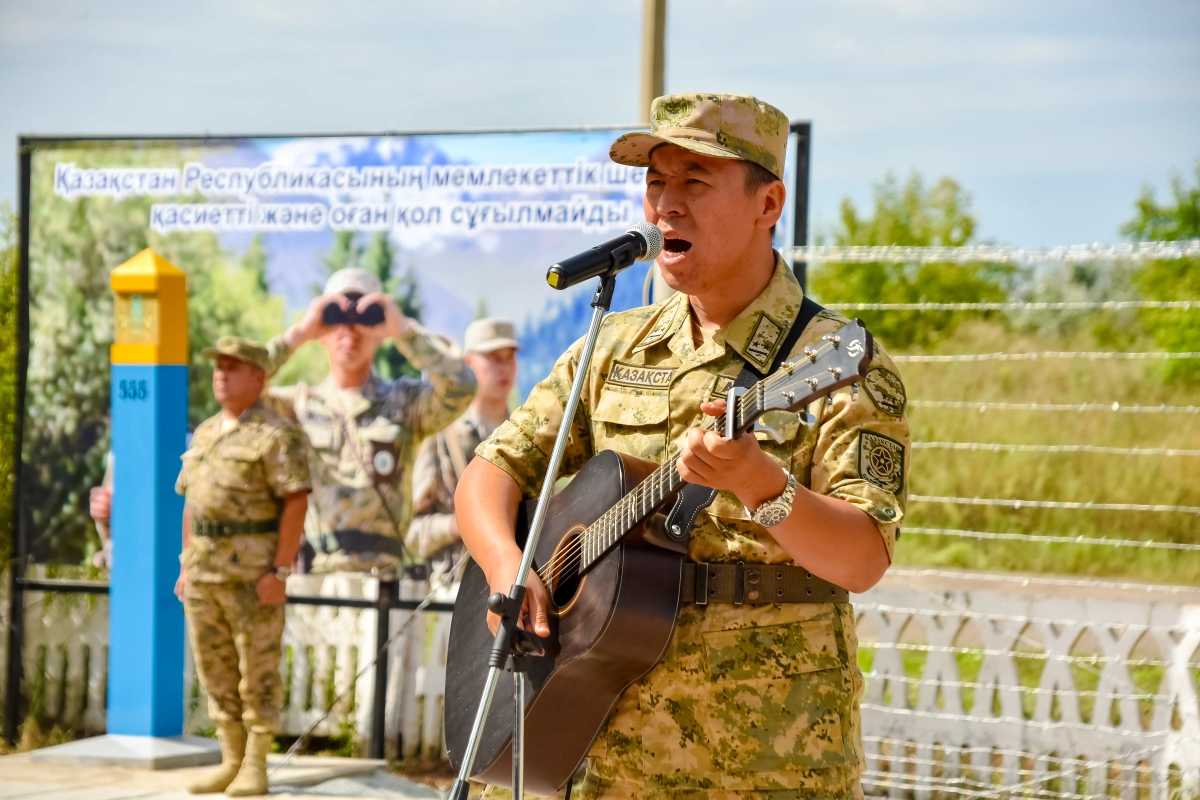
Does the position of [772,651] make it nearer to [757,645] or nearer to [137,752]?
[757,645]

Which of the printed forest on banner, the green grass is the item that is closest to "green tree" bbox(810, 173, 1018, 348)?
the green grass

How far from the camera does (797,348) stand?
7.50 ft

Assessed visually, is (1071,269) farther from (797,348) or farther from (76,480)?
(797,348)

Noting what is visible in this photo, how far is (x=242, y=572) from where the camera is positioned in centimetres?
587

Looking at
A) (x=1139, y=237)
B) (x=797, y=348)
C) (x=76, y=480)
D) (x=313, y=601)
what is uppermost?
(x=1139, y=237)

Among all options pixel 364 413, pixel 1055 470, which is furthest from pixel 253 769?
pixel 1055 470

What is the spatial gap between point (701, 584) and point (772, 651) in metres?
0.17

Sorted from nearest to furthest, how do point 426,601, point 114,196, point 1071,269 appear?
1. point 426,601
2. point 114,196
3. point 1071,269

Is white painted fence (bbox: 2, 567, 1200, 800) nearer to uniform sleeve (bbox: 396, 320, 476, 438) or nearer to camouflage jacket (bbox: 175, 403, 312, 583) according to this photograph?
uniform sleeve (bbox: 396, 320, 476, 438)

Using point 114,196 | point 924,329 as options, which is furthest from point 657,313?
point 924,329

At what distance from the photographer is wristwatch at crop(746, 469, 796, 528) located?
6.39 feet

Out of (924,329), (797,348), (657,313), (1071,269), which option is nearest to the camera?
(797,348)

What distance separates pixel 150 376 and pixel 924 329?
8685 millimetres

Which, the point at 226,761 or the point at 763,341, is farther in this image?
the point at 226,761
